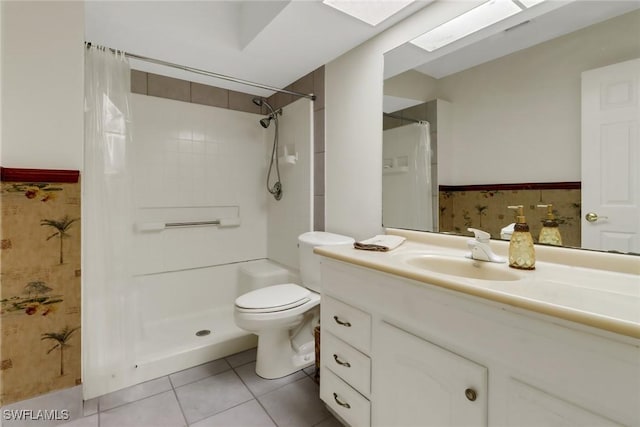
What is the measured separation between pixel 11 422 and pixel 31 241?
2.52 ft

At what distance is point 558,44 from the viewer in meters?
1.05

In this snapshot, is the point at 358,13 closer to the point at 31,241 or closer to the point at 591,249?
the point at 591,249

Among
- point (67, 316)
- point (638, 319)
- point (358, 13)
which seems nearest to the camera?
point (638, 319)

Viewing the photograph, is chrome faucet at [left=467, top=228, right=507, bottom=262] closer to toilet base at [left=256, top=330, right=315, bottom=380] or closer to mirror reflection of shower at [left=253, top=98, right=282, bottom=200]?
toilet base at [left=256, top=330, right=315, bottom=380]

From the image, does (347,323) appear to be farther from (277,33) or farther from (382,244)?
(277,33)

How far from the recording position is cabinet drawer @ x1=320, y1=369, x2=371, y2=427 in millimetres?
1142

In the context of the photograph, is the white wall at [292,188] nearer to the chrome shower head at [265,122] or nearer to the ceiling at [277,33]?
the chrome shower head at [265,122]

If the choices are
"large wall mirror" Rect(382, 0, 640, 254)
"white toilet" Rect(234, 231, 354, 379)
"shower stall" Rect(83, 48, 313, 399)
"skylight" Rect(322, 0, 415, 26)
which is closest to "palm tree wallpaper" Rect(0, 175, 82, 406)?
"shower stall" Rect(83, 48, 313, 399)

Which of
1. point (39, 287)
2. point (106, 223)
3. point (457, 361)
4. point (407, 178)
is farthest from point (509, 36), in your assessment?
point (39, 287)

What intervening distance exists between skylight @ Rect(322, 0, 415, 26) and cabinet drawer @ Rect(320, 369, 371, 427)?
5.64 ft

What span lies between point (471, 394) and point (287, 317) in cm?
101

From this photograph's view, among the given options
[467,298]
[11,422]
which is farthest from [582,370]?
[11,422]

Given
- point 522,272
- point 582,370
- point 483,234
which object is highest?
point 483,234

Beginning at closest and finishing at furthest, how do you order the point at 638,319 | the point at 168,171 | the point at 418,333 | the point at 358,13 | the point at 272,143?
the point at 638,319 < the point at 418,333 < the point at 358,13 < the point at 168,171 < the point at 272,143
